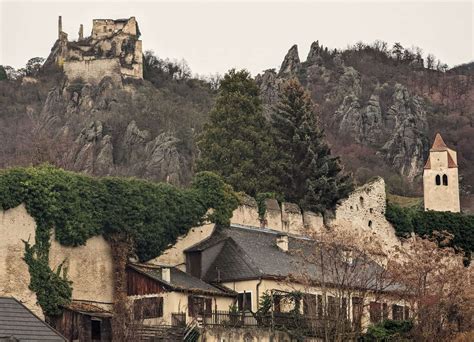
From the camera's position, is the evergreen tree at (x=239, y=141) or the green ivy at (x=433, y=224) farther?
the green ivy at (x=433, y=224)

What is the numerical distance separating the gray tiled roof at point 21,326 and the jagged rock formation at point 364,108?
6931cm

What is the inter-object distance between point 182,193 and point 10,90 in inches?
3874

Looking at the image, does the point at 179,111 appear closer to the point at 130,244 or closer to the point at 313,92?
the point at 313,92

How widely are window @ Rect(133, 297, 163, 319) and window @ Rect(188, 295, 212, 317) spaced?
3.65ft

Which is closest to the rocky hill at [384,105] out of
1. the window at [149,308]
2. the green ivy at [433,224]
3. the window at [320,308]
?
the green ivy at [433,224]

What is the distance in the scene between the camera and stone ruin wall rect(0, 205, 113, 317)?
42.0 meters

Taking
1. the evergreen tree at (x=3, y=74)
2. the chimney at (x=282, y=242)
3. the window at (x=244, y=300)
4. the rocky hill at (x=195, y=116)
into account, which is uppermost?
the evergreen tree at (x=3, y=74)

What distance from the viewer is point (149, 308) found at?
4425 cm

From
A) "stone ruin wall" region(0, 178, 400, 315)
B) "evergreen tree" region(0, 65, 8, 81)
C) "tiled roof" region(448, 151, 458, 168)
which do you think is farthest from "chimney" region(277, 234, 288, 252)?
"evergreen tree" region(0, 65, 8, 81)

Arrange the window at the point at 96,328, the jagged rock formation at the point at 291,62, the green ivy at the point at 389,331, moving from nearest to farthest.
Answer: the window at the point at 96,328 → the green ivy at the point at 389,331 → the jagged rock formation at the point at 291,62

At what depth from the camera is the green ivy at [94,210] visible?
42906mm

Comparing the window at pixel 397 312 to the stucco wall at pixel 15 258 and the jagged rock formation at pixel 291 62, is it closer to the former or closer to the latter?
the stucco wall at pixel 15 258

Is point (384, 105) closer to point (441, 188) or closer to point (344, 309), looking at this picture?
point (441, 188)

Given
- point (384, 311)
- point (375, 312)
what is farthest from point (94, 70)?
point (375, 312)
